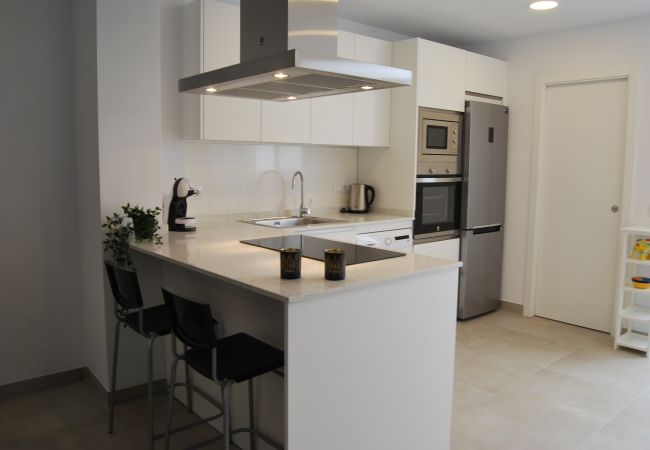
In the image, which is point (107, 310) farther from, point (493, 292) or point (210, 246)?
point (493, 292)

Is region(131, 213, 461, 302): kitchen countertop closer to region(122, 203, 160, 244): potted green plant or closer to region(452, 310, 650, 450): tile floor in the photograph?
region(122, 203, 160, 244): potted green plant

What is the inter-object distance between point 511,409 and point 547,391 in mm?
394

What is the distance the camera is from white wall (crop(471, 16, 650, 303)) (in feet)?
13.4

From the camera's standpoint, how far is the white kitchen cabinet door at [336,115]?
3.90 meters

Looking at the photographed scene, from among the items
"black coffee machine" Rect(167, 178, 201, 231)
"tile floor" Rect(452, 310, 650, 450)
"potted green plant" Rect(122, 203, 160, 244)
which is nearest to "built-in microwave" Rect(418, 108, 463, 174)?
"tile floor" Rect(452, 310, 650, 450)

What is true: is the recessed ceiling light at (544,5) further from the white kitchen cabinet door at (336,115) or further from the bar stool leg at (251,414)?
the bar stool leg at (251,414)

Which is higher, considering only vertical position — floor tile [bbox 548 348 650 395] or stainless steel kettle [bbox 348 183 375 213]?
stainless steel kettle [bbox 348 183 375 213]

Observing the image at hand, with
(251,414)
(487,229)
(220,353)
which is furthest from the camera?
(487,229)

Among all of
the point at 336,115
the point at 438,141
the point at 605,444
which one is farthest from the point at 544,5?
the point at 605,444

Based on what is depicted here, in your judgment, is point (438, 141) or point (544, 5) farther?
point (438, 141)

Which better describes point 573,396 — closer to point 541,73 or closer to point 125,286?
point 125,286

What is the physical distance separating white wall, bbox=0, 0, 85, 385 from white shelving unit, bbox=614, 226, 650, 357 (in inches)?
149

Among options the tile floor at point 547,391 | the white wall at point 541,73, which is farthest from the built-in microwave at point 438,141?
the tile floor at point 547,391

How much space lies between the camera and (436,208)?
4.42 metres
